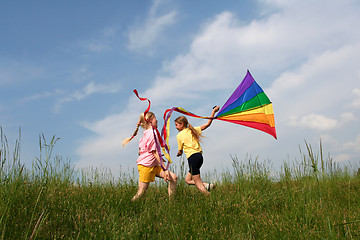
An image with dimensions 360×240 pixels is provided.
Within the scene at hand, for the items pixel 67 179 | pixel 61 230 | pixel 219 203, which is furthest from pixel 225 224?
pixel 67 179

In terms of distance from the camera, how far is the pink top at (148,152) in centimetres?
536

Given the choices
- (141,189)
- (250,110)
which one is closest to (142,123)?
(141,189)

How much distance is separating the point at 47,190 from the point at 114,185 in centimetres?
200

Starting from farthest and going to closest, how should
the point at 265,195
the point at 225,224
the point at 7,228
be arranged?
the point at 265,195 < the point at 225,224 < the point at 7,228

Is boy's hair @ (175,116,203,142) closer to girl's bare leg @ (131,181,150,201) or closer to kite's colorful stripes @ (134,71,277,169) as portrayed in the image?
kite's colorful stripes @ (134,71,277,169)

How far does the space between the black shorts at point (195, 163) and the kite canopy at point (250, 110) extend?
3.29 feet

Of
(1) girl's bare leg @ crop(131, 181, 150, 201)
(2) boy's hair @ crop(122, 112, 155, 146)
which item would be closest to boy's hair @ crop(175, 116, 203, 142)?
(2) boy's hair @ crop(122, 112, 155, 146)

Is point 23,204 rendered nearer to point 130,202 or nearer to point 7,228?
point 7,228

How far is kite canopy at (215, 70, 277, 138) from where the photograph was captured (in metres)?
6.22

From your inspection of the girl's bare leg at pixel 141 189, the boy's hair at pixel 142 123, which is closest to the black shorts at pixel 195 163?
the girl's bare leg at pixel 141 189

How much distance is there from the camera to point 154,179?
546cm

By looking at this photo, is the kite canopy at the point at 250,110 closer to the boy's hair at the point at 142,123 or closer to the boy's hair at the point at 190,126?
the boy's hair at the point at 190,126

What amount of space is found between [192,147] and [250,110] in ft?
5.24

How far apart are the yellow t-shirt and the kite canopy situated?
0.73 meters
